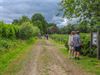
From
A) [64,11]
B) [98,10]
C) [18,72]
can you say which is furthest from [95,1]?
[18,72]

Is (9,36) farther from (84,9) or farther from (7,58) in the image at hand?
(84,9)

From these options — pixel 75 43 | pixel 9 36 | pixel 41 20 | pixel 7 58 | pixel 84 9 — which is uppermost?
pixel 41 20

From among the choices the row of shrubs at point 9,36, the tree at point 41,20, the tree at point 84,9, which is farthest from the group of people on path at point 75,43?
the tree at point 41,20

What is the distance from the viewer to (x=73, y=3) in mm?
20984

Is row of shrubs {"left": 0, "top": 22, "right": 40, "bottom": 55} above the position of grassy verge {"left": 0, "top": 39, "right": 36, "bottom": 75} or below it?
above

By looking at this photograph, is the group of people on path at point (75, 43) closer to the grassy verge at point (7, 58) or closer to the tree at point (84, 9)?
the tree at point (84, 9)

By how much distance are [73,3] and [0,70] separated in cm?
805

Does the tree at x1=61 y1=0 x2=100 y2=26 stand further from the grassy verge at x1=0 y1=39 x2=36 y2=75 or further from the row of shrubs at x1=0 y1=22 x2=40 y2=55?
the row of shrubs at x1=0 y1=22 x2=40 y2=55

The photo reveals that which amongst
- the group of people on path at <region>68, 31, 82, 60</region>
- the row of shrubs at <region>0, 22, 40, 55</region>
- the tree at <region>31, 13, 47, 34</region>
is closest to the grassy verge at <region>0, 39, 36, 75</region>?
the row of shrubs at <region>0, 22, 40, 55</region>

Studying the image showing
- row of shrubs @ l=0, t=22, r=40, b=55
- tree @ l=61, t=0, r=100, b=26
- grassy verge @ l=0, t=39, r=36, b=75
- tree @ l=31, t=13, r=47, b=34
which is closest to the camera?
grassy verge @ l=0, t=39, r=36, b=75

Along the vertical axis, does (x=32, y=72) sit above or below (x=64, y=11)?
below

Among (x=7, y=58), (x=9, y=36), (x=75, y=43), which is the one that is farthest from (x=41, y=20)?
(x=75, y=43)

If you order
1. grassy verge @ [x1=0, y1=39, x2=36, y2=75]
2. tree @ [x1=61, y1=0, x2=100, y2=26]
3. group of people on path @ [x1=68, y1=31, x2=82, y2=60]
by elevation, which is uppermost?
tree @ [x1=61, y1=0, x2=100, y2=26]

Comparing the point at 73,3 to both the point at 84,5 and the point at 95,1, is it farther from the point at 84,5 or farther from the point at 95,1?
the point at 95,1
